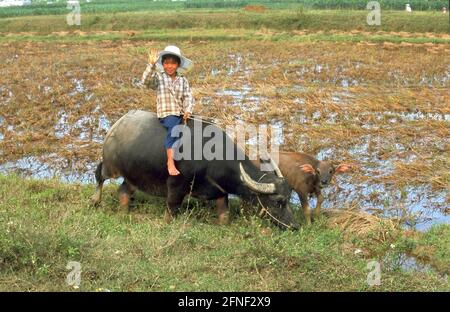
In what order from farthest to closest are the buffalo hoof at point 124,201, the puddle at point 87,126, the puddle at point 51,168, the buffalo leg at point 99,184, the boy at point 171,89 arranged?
the puddle at point 87,126
the puddle at point 51,168
the buffalo leg at point 99,184
the buffalo hoof at point 124,201
the boy at point 171,89

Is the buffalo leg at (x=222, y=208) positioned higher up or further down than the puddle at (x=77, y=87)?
further down

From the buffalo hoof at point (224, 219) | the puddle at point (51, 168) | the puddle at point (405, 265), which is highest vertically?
the puddle at point (51, 168)

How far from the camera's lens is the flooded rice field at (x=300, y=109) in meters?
6.11

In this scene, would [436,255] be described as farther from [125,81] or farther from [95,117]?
[125,81]

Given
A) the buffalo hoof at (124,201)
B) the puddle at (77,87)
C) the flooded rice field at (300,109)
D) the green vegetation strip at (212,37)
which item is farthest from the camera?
the green vegetation strip at (212,37)

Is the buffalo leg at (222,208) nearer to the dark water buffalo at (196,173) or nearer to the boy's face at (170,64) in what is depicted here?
the dark water buffalo at (196,173)

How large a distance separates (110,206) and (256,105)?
5.07m

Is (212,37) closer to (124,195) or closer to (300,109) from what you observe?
(300,109)

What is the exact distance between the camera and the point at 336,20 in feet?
80.5

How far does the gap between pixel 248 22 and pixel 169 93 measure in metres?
22.1

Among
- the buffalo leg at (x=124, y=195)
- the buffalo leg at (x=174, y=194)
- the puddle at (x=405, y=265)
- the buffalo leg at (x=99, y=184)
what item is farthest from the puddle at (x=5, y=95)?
the puddle at (x=405, y=265)

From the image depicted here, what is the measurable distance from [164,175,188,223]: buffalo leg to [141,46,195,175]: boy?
132mm

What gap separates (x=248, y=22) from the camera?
85.3 feet

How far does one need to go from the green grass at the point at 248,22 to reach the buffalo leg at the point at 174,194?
20892mm
